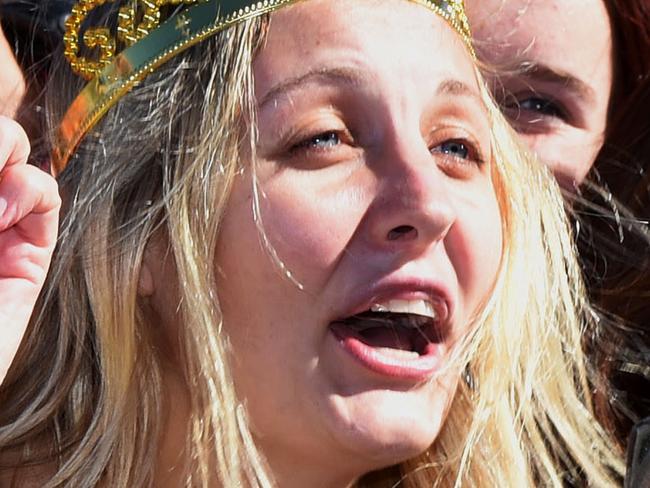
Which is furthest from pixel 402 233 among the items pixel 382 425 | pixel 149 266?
pixel 149 266

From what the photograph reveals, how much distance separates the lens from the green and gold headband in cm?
250

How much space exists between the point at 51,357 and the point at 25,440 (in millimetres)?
162

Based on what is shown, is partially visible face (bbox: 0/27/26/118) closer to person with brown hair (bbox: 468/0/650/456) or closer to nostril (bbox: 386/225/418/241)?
nostril (bbox: 386/225/418/241)

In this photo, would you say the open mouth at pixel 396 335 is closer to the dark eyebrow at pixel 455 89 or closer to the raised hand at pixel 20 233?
the dark eyebrow at pixel 455 89

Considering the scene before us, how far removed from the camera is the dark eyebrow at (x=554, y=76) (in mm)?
3209

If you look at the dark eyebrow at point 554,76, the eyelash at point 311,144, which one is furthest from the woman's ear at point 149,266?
the dark eyebrow at point 554,76

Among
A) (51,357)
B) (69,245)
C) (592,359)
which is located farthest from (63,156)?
(592,359)

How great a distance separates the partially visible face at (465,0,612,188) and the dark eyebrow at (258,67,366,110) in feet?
2.39

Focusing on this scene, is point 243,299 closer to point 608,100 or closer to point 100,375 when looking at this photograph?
point 100,375

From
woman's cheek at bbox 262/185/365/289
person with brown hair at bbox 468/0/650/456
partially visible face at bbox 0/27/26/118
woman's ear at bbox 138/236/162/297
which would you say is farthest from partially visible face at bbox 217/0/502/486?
person with brown hair at bbox 468/0/650/456

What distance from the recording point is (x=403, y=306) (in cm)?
242

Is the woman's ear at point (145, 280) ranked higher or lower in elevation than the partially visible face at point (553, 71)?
higher

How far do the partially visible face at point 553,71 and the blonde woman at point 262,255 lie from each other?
0.50 m

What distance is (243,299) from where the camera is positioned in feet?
7.93
